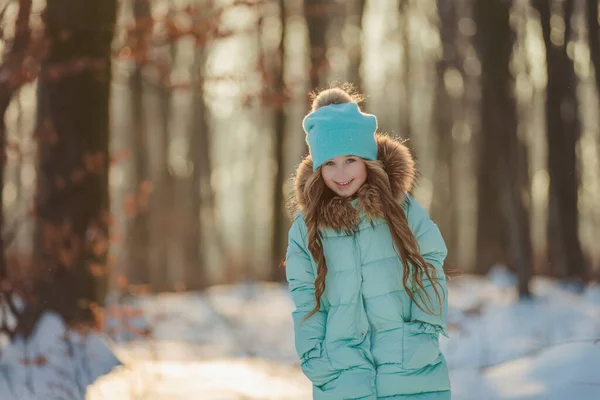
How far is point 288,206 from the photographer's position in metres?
3.61

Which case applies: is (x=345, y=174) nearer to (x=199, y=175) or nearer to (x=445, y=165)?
(x=199, y=175)

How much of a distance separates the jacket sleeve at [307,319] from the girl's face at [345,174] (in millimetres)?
249

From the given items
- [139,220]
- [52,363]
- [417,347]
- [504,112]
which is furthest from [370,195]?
[139,220]

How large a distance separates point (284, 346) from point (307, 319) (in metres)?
7.03

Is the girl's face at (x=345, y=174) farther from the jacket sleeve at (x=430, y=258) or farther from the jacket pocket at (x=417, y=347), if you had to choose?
the jacket pocket at (x=417, y=347)

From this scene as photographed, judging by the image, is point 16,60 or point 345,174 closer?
point 345,174

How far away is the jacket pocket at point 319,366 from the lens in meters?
3.15

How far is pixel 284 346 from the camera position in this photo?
1007 cm

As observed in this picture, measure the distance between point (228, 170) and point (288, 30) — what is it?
13947 mm

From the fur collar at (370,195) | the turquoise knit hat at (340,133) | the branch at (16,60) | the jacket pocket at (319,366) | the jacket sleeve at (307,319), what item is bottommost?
the jacket pocket at (319,366)

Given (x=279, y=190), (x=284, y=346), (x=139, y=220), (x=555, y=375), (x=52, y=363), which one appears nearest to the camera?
(x=555, y=375)

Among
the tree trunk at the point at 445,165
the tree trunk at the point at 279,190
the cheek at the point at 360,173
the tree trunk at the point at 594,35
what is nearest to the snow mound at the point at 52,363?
the cheek at the point at 360,173

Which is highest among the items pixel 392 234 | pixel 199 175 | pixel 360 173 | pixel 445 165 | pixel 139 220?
pixel 445 165

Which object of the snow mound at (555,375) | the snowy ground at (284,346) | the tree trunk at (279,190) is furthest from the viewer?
the tree trunk at (279,190)
